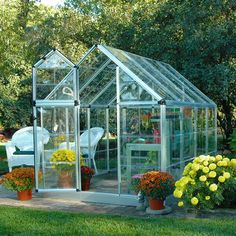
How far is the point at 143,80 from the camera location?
8281 millimetres

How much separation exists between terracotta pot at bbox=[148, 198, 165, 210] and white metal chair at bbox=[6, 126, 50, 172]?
103 inches

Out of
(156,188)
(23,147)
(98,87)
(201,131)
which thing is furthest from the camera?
(23,147)

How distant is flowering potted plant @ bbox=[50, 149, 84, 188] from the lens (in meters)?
8.66

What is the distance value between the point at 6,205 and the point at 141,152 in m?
2.49

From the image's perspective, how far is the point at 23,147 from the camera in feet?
38.1

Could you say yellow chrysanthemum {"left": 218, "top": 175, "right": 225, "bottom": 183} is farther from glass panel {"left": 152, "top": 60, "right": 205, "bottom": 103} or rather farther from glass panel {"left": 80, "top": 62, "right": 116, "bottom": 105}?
glass panel {"left": 80, "top": 62, "right": 116, "bottom": 105}

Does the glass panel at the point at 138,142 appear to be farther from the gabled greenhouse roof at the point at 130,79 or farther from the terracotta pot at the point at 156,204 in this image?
the terracotta pot at the point at 156,204

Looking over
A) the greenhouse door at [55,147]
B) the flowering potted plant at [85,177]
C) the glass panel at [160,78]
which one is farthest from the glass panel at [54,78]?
the flowering potted plant at [85,177]

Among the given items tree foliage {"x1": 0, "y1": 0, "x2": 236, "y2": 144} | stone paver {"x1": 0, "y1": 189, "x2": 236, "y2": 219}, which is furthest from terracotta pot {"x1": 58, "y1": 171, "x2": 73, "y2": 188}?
tree foliage {"x1": 0, "y1": 0, "x2": 236, "y2": 144}

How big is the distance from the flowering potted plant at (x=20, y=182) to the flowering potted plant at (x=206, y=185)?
2935mm

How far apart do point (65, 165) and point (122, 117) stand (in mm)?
1390

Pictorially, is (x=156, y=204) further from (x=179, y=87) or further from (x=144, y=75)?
(x=179, y=87)

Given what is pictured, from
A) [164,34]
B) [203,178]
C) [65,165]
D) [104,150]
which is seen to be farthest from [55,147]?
[164,34]

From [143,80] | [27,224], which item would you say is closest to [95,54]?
[143,80]
